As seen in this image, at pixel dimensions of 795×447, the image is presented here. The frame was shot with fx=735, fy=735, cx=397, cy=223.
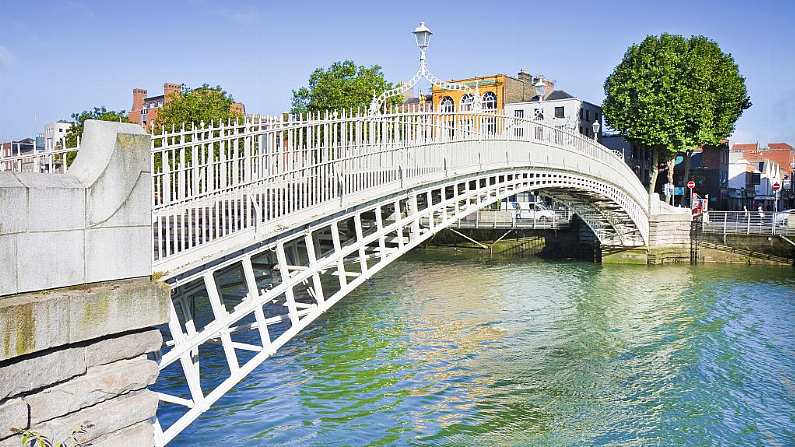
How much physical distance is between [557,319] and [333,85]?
22341 mm

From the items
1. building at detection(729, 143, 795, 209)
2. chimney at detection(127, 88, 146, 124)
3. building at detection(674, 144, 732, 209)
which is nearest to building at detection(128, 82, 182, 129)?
chimney at detection(127, 88, 146, 124)

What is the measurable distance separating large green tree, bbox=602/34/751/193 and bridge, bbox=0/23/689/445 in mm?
23335

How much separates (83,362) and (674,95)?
129ft

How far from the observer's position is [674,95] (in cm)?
3953

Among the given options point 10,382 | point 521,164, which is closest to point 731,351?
point 521,164

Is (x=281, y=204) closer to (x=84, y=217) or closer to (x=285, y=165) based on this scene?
(x=285, y=165)

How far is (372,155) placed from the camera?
11.2 m

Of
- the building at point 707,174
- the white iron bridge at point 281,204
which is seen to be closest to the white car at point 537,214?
the building at point 707,174

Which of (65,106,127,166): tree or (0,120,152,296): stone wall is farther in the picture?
(65,106,127,166): tree

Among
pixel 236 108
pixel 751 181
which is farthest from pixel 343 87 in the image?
pixel 751 181

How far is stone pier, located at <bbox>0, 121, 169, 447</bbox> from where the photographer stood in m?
4.64

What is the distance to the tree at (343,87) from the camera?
122 feet

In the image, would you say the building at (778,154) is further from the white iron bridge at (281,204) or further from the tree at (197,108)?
the white iron bridge at (281,204)

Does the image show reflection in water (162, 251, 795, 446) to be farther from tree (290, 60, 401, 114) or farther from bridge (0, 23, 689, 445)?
tree (290, 60, 401, 114)
